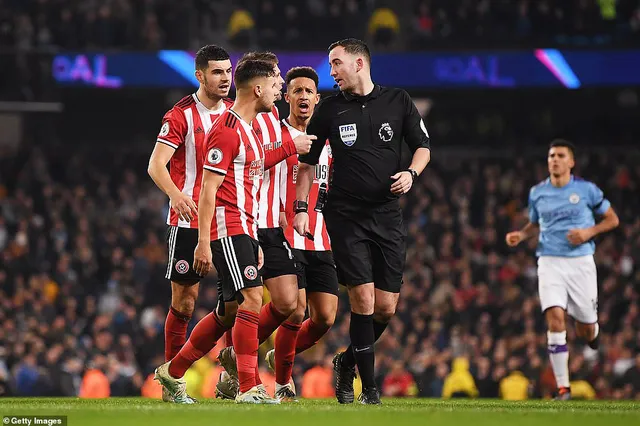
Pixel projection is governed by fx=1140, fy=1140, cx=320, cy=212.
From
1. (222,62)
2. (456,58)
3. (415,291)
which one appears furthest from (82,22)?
(222,62)

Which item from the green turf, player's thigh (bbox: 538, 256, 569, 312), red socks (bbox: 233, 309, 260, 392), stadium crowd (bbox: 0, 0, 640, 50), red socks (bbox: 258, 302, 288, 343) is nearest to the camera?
the green turf

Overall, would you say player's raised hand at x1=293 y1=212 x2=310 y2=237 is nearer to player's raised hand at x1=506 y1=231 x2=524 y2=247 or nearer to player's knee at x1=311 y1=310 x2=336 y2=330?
player's knee at x1=311 y1=310 x2=336 y2=330

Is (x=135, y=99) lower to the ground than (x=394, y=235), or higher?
higher

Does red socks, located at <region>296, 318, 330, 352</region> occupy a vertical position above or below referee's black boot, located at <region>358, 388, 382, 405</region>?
above

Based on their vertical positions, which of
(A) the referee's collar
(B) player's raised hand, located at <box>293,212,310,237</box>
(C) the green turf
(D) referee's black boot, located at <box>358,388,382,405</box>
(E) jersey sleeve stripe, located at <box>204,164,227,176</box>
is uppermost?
(A) the referee's collar

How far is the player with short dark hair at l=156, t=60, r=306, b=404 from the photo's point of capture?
24.1 ft

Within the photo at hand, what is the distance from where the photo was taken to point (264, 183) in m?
8.37

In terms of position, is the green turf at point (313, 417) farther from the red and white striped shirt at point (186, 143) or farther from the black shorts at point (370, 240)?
the red and white striped shirt at point (186, 143)

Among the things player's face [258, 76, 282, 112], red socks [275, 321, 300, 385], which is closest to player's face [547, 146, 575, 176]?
red socks [275, 321, 300, 385]

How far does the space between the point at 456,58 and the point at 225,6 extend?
5367 millimetres

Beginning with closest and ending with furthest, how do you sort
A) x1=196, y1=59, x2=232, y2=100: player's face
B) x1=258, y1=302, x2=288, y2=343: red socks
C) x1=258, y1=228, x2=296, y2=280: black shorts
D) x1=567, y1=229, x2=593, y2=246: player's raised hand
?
x1=258, y1=228, x2=296, y2=280: black shorts → x1=258, y1=302, x2=288, y2=343: red socks → x1=196, y1=59, x2=232, y2=100: player's face → x1=567, y1=229, x2=593, y2=246: player's raised hand

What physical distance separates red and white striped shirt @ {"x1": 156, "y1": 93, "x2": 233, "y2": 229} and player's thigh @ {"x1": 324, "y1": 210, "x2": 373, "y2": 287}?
116cm

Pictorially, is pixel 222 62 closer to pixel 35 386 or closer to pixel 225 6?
pixel 35 386

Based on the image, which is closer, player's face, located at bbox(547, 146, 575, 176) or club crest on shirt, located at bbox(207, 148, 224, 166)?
club crest on shirt, located at bbox(207, 148, 224, 166)
